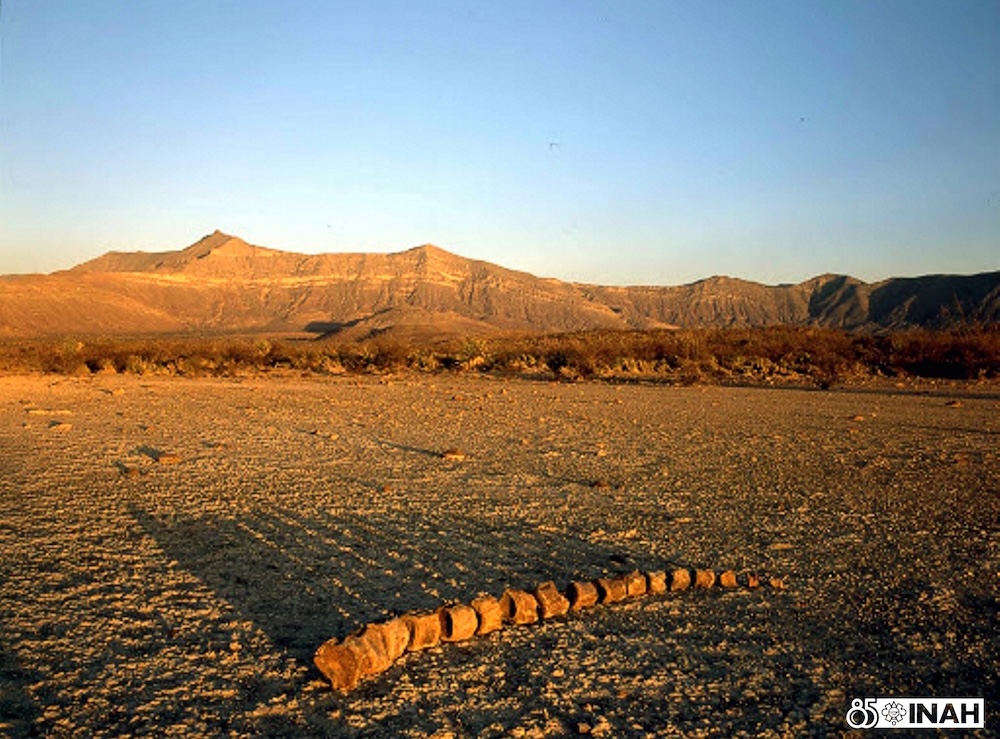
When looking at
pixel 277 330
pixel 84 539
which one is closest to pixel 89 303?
pixel 277 330

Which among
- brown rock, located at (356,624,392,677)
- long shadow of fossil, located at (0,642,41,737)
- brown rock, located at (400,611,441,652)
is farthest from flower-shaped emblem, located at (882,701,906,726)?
long shadow of fossil, located at (0,642,41,737)

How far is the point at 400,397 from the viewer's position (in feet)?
60.6

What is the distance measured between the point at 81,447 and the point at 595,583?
26.6ft

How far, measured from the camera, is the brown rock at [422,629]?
4199 millimetres

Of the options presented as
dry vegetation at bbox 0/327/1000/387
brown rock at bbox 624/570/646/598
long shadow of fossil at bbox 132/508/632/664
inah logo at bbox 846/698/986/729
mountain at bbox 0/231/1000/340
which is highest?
mountain at bbox 0/231/1000/340

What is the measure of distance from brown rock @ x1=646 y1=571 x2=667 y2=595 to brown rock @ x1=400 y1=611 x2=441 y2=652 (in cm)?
148

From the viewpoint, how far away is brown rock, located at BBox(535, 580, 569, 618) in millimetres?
4664

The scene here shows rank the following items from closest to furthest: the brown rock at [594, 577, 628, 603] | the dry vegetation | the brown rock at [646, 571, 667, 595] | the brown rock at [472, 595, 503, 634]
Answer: the brown rock at [472, 595, 503, 634] → the brown rock at [594, 577, 628, 603] → the brown rock at [646, 571, 667, 595] → the dry vegetation

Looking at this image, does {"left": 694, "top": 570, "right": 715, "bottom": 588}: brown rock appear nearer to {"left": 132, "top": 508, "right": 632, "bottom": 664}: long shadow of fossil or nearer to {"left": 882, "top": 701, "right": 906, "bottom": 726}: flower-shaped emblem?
{"left": 132, "top": 508, "right": 632, "bottom": 664}: long shadow of fossil

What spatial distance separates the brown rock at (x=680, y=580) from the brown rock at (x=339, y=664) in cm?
221

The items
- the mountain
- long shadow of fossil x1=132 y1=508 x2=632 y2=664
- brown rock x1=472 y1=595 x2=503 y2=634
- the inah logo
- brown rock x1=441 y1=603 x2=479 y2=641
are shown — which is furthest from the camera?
the mountain

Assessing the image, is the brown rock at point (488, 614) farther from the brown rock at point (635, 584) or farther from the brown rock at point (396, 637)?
the brown rock at point (635, 584)

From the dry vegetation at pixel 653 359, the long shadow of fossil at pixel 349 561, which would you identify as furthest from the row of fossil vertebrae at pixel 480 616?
the dry vegetation at pixel 653 359

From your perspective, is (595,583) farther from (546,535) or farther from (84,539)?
(84,539)
